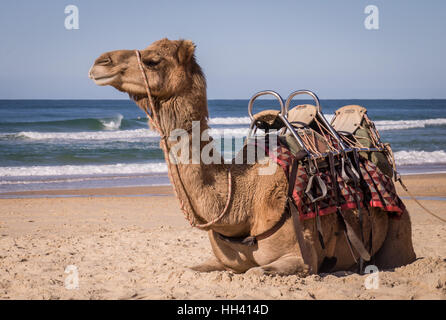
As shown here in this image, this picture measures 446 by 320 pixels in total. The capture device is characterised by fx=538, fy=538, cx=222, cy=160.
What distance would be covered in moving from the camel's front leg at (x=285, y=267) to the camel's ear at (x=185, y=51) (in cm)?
181

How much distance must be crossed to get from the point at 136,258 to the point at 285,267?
2.80 metres

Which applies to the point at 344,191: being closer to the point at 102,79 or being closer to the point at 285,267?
the point at 285,267

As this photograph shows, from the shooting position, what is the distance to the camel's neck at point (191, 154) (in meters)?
4.14

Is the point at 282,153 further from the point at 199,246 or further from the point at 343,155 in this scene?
the point at 199,246

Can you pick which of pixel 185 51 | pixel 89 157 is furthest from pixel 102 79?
pixel 89 157

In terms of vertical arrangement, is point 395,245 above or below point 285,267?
below

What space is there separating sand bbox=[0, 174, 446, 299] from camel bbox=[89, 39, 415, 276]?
192 millimetres

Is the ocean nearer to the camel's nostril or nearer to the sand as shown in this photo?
the sand

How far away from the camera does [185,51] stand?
13.7 feet

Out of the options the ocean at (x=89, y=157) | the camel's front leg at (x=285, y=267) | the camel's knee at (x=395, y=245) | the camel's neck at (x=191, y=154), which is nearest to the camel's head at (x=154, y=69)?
the camel's neck at (x=191, y=154)

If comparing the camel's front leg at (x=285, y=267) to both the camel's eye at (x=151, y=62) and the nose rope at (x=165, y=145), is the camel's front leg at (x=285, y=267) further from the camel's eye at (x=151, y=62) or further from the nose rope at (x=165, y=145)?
the camel's eye at (x=151, y=62)

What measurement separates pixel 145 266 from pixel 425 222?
5.88 m

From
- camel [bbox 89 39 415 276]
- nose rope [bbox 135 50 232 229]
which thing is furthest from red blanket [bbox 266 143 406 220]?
nose rope [bbox 135 50 232 229]

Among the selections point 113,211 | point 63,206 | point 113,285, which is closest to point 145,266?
point 113,285
